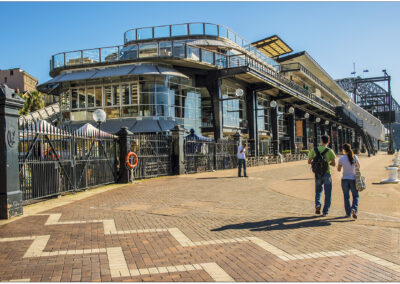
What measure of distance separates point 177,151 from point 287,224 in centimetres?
1193

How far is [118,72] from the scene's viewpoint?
2522 cm

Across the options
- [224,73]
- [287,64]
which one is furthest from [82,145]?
[287,64]

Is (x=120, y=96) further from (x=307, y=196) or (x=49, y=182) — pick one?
(x=307, y=196)

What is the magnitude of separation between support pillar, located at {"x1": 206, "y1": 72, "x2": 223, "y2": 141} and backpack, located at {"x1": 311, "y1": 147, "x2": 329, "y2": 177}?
20.4 meters

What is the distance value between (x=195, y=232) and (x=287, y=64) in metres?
42.0

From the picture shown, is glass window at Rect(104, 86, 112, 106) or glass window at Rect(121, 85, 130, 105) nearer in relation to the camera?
glass window at Rect(121, 85, 130, 105)

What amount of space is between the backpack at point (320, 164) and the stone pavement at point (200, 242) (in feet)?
3.13

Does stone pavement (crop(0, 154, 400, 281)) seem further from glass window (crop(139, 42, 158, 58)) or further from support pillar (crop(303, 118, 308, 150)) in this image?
support pillar (crop(303, 118, 308, 150))

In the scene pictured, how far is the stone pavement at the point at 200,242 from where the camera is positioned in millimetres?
4148

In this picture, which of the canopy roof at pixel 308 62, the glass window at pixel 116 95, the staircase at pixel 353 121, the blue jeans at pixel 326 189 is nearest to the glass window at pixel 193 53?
the glass window at pixel 116 95

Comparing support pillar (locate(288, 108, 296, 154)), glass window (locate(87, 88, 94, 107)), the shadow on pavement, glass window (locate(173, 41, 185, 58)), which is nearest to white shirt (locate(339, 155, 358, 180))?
the shadow on pavement

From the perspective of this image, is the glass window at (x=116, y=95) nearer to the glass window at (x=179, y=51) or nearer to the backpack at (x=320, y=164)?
the glass window at (x=179, y=51)

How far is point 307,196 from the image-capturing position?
1034cm

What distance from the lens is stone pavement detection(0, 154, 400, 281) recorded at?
4148 mm
